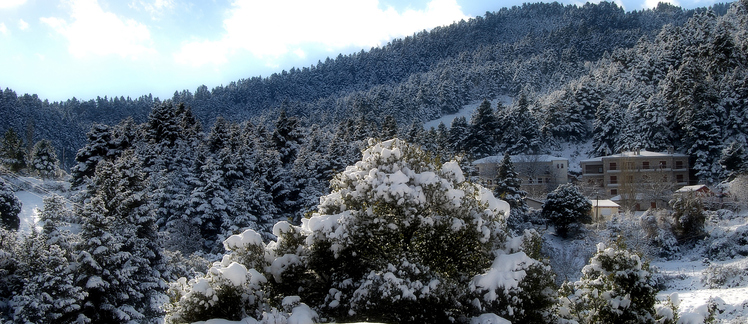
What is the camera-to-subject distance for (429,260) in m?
9.64

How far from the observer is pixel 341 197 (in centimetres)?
1077

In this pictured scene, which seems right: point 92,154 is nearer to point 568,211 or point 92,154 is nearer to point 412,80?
point 568,211

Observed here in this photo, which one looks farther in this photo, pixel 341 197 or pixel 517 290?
pixel 341 197

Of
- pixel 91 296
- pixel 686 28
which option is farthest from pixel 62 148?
pixel 686 28

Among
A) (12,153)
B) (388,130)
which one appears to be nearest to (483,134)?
(388,130)

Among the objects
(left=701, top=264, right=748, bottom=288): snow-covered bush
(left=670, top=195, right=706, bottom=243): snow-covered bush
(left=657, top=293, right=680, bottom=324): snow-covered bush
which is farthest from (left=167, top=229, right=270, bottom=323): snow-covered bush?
(left=670, top=195, right=706, bottom=243): snow-covered bush

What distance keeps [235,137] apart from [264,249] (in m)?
37.9

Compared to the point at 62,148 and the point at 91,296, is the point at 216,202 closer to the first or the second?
the point at 91,296

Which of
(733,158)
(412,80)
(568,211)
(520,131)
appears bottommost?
(568,211)

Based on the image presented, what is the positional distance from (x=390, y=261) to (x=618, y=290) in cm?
466

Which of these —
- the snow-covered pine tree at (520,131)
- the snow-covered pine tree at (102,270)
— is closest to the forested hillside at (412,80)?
the snow-covered pine tree at (520,131)

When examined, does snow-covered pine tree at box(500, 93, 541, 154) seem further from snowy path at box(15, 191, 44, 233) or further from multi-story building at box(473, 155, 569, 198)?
snowy path at box(15, 191, 44, 233)

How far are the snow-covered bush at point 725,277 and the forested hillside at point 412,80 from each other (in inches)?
2007

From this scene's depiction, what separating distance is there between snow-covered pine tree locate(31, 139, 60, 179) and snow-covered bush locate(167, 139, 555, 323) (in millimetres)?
60285
